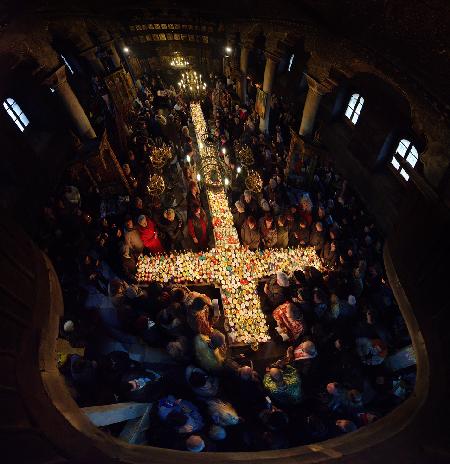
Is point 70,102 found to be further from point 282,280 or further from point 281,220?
point 282,280

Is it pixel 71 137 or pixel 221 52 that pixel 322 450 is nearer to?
pixel 71 137

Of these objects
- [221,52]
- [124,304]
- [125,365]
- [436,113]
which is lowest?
[125,365]

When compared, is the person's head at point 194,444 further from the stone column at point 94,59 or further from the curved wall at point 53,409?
the stone column at point 94,59

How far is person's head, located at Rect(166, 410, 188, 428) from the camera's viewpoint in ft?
17.8

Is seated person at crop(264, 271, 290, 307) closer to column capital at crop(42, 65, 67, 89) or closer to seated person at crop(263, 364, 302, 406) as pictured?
seated person at crop(263, 364, 302, 406)

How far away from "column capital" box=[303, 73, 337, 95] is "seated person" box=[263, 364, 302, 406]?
9.34 meters

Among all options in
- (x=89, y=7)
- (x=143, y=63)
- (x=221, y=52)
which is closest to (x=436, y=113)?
(x=89, y=7)

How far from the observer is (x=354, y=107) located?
11.0 meters

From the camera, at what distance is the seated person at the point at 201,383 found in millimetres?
5894

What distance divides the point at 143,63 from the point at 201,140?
11198mm

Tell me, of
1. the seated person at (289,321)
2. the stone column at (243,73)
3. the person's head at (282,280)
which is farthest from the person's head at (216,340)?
the stone column at (243,73)

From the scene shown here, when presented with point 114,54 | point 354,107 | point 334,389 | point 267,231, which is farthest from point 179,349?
point 114,54

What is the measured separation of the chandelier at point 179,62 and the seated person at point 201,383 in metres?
21.9

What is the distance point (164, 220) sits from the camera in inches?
370
